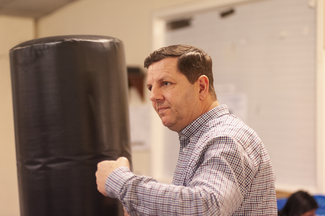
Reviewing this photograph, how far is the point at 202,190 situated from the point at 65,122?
0.61m

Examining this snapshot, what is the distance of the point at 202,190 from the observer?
805 millimetres

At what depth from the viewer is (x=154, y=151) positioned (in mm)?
2951

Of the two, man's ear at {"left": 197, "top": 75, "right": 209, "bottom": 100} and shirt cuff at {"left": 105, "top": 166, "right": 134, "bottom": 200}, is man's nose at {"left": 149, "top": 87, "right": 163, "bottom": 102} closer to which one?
man's ear at {"left": 197, "top": 75, "right": 209, "bottom": 100}

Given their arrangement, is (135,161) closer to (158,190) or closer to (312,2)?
(312,2)

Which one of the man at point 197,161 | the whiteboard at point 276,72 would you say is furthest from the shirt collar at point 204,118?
the whiteboard at point 276,72

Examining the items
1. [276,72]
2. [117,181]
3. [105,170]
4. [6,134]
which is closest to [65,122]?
[105,170]

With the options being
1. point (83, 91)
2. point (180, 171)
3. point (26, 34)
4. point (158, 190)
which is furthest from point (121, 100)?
point (26, 34)

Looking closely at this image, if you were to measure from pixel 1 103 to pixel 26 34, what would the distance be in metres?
0.86

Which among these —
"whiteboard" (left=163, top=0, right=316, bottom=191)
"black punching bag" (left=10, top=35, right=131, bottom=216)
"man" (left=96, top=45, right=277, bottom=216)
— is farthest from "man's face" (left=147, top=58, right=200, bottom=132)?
"whiteboard" (left=163, top=0, right=316, bottom=191)

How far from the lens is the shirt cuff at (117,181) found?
88 centimetres

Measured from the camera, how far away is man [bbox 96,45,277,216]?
816 mm

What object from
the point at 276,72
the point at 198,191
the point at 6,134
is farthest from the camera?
the point at 6,134

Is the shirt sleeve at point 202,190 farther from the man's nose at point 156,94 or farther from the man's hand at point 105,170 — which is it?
the man's nose at point 156,94

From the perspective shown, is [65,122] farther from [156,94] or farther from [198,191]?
[198,191]
